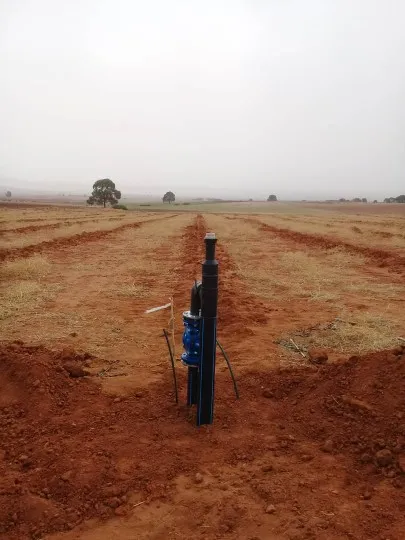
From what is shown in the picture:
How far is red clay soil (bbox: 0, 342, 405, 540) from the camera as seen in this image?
2982 mm

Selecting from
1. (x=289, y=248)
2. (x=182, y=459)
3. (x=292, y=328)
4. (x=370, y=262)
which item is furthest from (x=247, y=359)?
(x=289, y=248)

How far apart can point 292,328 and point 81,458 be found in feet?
13.3

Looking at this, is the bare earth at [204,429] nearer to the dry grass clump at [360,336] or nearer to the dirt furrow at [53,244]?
the dry grass clump at [360,336]

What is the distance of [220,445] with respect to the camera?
3.74 metres

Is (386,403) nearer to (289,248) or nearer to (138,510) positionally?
(138,510)

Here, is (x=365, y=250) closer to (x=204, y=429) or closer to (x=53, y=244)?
(x=53, y=244)

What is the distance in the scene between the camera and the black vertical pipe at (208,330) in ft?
12.4

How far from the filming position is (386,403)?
13.1ft

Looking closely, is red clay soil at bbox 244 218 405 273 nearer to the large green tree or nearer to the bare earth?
the bare earth

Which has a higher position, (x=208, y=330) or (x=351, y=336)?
(x=208, y=330)

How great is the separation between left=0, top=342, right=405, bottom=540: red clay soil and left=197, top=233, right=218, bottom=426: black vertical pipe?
0.19 meters

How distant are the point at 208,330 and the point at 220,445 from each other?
924 millimetres

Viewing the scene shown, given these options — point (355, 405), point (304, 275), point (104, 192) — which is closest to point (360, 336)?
point (355, 405)

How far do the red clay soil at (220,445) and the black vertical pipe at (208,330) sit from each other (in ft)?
0.62
